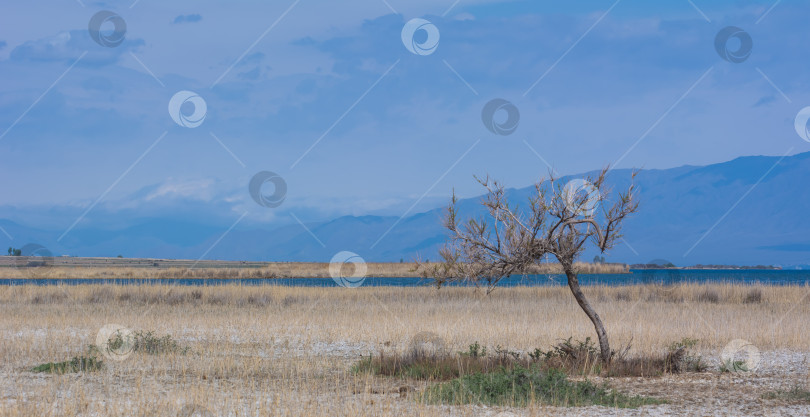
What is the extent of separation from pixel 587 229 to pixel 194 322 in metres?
14.0

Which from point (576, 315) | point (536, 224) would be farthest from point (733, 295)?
point (536, 224)

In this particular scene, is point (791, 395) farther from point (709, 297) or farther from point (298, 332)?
point (709, 297)

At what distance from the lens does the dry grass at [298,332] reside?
9.72 m

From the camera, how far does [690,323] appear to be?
826 inches

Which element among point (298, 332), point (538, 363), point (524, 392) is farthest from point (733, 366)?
point (298, 332)
